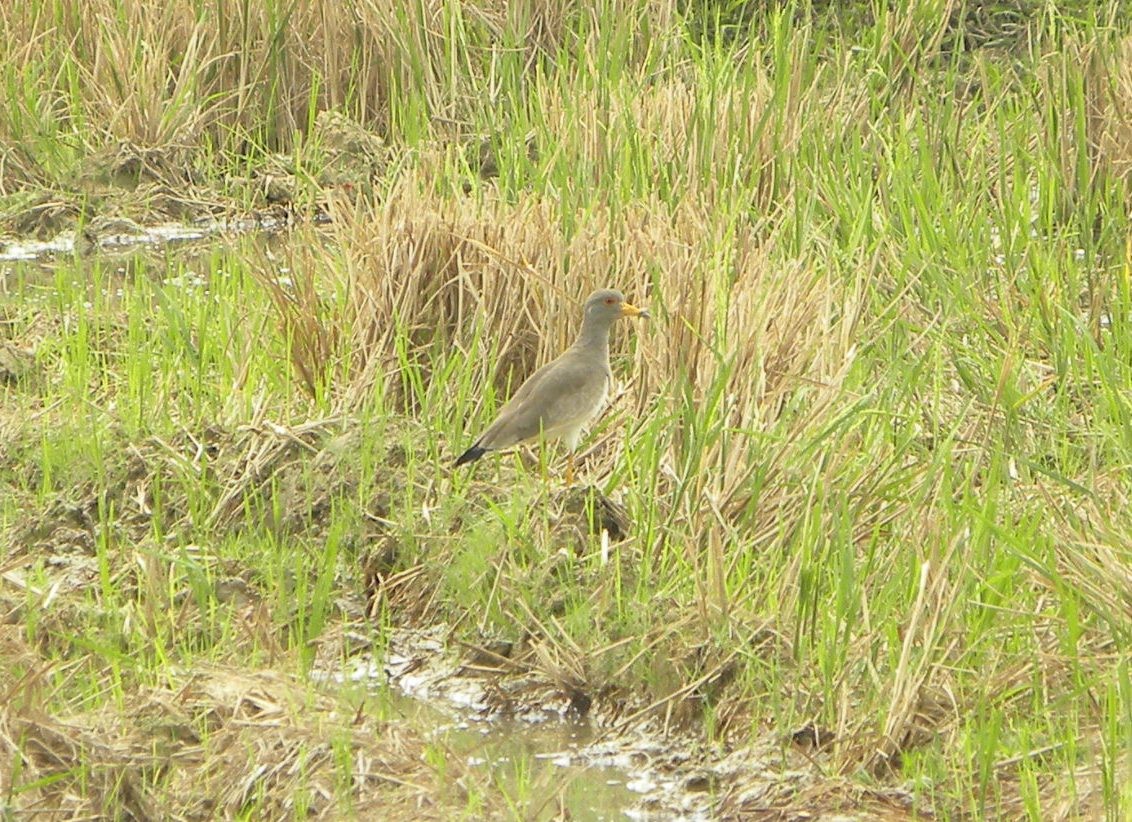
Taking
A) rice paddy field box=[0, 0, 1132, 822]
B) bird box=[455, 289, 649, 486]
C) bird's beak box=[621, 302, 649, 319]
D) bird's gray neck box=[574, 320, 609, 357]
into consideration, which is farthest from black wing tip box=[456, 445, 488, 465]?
bird's beak box=[621, 302, 649, 319]

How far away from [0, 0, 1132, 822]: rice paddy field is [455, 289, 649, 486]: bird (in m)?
0.15

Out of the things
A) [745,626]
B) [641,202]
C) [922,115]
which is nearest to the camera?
[745,626]

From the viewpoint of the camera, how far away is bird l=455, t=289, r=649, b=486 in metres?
5.58

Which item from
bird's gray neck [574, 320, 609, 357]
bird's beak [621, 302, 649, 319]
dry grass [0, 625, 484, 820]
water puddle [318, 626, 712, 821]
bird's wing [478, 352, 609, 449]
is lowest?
water puddle [318, 626, 712, 821]

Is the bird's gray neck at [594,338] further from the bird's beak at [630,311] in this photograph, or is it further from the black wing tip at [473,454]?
the black wing tip at [473,454]

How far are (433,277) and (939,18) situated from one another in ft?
12.1

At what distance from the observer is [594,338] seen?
5.94 meters

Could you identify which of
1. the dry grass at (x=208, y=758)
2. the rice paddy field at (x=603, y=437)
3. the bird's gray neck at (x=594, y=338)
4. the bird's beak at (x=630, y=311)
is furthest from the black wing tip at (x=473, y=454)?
the dry grass at (x=208, y=758)

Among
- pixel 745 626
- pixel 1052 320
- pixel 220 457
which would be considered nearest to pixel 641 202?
pixel 1052 320

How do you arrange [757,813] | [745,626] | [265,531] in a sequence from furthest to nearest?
[265,531] → [745,626] → [757,813]

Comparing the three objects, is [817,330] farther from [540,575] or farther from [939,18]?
[939,18]

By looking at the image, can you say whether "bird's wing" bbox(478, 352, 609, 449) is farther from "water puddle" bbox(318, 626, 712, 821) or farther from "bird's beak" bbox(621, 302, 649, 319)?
"water puddle" bbox(318, 626, 712, 821)

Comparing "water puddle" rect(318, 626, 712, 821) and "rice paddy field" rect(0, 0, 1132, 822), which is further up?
"rice paddy field" rect(0, 0, 1132, 822)

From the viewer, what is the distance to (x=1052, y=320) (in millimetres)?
6512
